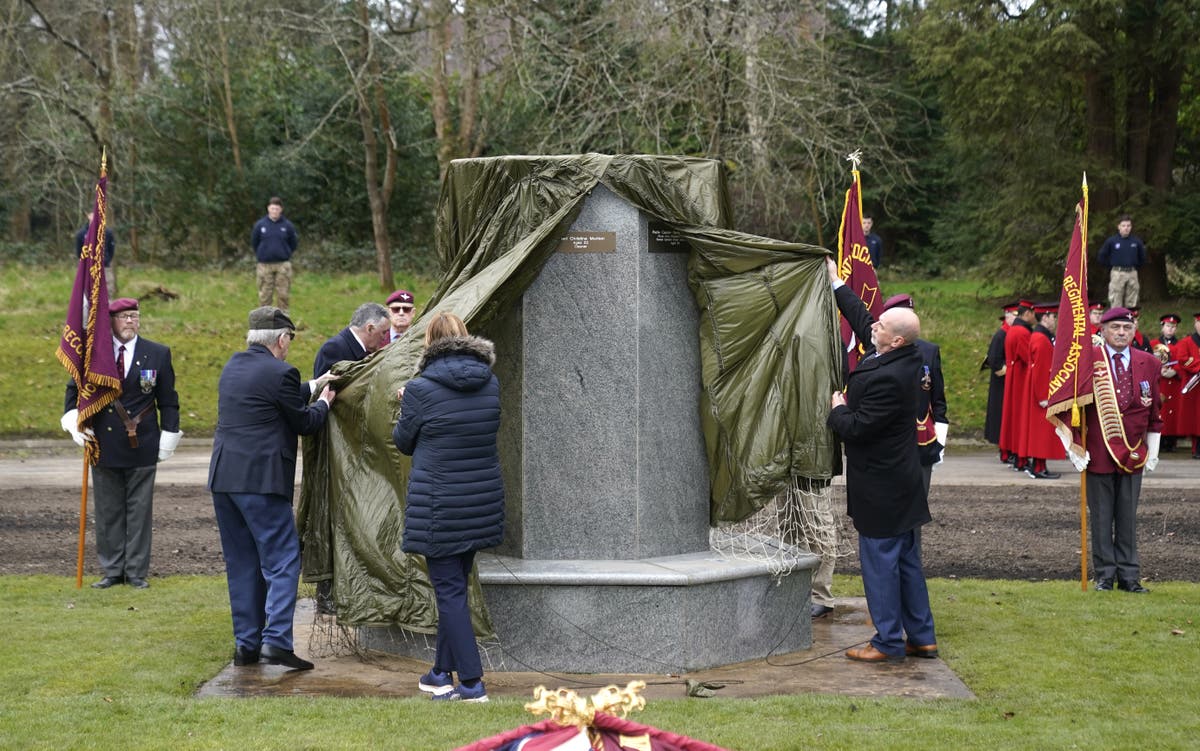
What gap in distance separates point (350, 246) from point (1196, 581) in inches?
1087

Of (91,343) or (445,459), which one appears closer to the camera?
(445,459)

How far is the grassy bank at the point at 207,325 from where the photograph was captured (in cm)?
2091

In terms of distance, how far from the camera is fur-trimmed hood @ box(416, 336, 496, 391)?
23.3 ft

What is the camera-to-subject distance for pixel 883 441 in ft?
26.3

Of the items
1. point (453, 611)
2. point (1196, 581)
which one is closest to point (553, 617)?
point (453, 611)

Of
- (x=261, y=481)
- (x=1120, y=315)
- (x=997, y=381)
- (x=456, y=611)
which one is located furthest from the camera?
(x=997, y=381)

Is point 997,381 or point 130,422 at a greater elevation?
point 130,422

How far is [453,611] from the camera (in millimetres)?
7227

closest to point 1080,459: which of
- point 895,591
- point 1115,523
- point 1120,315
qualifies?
point 1115,523

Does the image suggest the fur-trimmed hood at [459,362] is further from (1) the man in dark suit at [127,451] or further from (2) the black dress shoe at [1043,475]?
(2) the black dress shoe at [1043,475]

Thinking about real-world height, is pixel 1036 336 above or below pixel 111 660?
above

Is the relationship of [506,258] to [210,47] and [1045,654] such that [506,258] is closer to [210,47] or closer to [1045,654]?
[1045,654]

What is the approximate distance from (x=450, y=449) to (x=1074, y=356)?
5327 millimetres

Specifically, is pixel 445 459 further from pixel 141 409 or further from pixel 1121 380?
pixel 1121 380
